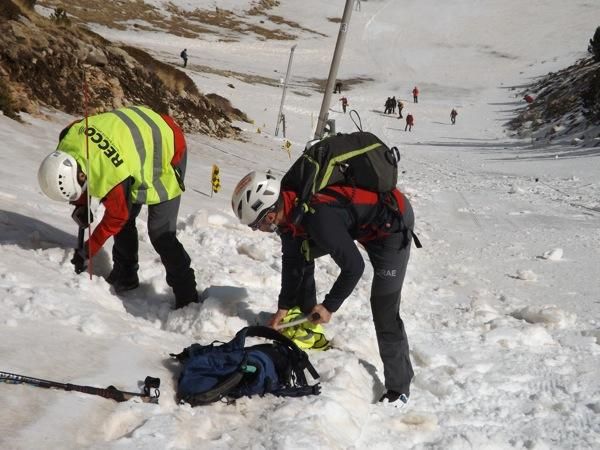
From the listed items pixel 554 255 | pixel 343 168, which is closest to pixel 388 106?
pixel 554 255

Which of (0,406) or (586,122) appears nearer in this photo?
(0,406)

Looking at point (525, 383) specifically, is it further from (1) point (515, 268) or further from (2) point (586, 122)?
(2) point (586, 122)

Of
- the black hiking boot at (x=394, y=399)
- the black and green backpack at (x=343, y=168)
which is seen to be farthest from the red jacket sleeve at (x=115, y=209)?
the black hiking boot at (x=394, y=399)

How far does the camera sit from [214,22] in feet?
213

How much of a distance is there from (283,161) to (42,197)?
1053 cm

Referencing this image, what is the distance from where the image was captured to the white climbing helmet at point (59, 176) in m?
4.46

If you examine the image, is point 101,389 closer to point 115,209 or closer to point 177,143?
point 115,209

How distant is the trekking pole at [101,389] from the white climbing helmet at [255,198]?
1167mm

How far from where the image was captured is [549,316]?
5910 millimetres

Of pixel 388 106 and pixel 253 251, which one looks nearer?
pixel 253 251

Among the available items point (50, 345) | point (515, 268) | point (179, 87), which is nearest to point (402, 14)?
point (179, 87)

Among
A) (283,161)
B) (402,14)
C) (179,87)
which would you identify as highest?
(402,14)

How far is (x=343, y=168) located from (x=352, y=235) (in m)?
0.49

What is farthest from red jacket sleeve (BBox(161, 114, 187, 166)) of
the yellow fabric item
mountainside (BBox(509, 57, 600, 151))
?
mountainside (BBox(509, 57, 600, 151))
